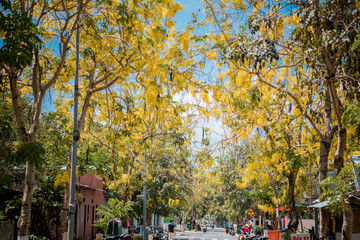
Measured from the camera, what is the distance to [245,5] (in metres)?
11.0

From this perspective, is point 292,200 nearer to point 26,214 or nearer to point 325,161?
point 325,161

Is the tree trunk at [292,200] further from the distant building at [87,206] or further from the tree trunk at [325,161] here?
the distant building at [87,206]

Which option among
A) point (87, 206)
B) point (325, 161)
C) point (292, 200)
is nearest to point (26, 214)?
point (325, 161)

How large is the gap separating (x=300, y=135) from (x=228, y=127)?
3.62 meters

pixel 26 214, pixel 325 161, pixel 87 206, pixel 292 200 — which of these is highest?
pixel 325 161

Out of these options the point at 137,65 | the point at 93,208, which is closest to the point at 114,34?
the point at 137,65

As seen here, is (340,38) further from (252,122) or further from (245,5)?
(252,122)

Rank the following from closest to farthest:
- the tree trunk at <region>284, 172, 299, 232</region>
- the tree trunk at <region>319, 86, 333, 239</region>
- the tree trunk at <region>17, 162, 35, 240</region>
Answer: the tree trunk at <region>17, 162, 35, 240</region>, the tree trunk at <region>319, 86, 333, 239</region>, the tree trunk at <region>284, 172, 299, 232</region>

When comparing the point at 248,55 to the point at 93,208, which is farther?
the point at 93,208

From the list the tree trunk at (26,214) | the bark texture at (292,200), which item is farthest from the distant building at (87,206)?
the tree trunk at (26,214)

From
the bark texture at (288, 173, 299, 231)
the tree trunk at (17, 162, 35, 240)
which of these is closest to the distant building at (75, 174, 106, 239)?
the bark texture at (288, 173, 299, 231)

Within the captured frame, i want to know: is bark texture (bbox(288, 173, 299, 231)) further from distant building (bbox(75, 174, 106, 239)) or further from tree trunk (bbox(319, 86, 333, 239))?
distant building (bbox(75, 174, 106, 239))

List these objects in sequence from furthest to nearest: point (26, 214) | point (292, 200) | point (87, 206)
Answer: point (87, 206) → point (292, 200) → point (26, 214)

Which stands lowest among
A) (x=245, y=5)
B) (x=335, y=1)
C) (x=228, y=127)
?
(x=228, y=127)
